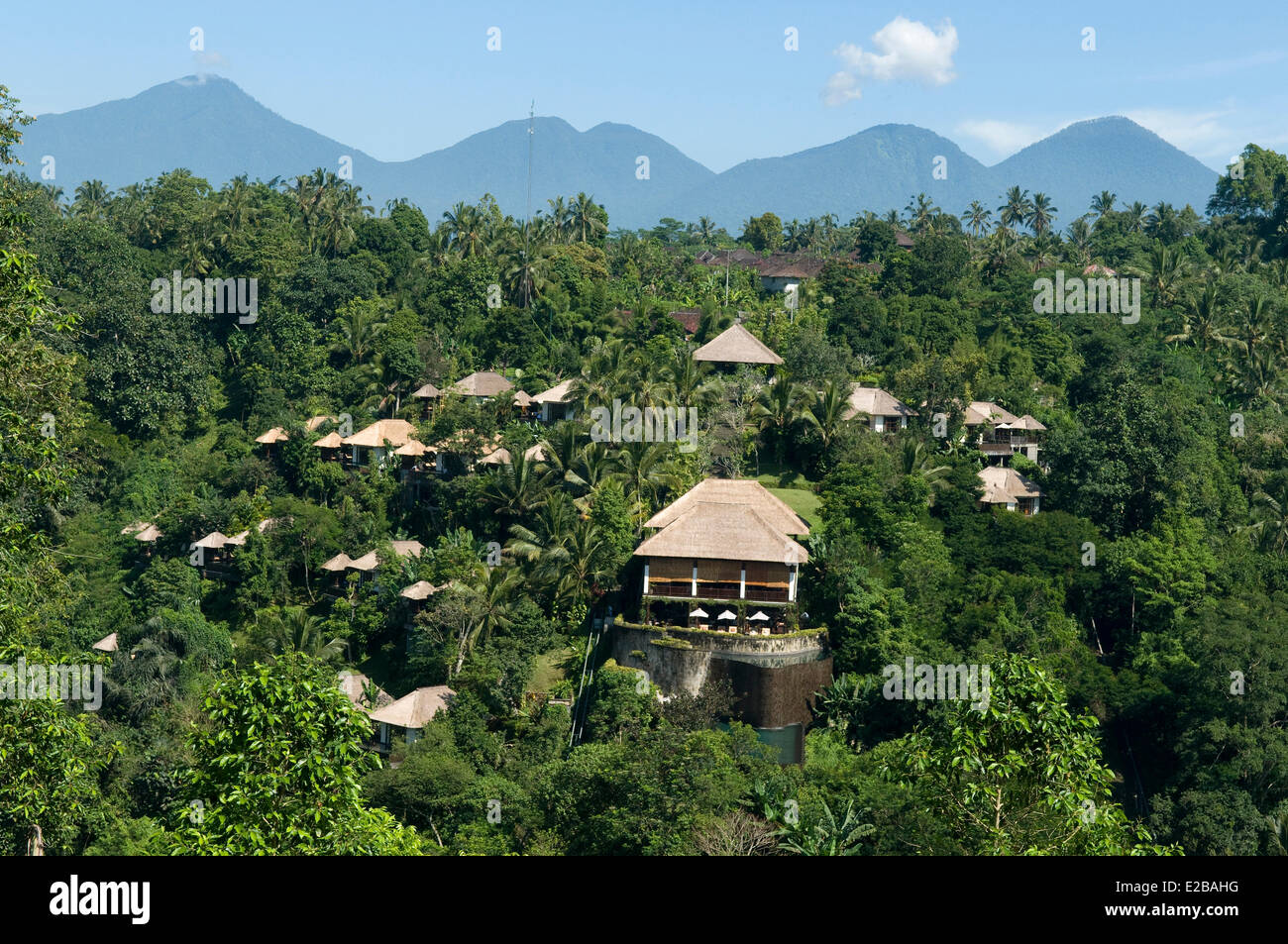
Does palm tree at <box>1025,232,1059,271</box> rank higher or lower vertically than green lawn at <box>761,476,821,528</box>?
higher

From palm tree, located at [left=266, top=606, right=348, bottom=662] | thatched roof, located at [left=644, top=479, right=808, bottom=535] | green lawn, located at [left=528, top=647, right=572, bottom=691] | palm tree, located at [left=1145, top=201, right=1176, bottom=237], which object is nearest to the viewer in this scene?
green lawn, located at [left=528, top=647, right=572, bottom=691]

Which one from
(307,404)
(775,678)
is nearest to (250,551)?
(307,404)

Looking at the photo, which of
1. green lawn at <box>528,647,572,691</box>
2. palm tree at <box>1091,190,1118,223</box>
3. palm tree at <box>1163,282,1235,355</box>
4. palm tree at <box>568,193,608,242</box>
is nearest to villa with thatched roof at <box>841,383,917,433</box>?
palm tree at <box>1163,282,1235,355</box>

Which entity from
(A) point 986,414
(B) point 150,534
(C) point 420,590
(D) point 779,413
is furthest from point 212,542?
(A) point 986,414

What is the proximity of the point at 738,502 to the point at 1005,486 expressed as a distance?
1235 centimetres

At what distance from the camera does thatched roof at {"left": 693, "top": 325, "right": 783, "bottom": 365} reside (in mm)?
50875

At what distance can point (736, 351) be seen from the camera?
51.3 m

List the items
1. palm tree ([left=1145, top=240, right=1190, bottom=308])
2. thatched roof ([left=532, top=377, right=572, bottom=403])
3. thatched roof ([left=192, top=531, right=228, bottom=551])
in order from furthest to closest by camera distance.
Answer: palm tree ([left=1145, top=240, right=1190, bottom=308]) < thatched roof ([left=532, top=377, right=572, bottom=403]) < thatched roof ([left=192, top=531, right=228, bottom=551])

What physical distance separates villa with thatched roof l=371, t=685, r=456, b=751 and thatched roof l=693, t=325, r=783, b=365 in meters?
20.4

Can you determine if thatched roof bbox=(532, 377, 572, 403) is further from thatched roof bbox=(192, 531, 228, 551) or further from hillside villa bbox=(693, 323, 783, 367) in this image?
thatched roof bbox=(192, 531, 228, 551)

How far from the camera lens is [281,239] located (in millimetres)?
61156

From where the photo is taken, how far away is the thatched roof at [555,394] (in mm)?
48838
